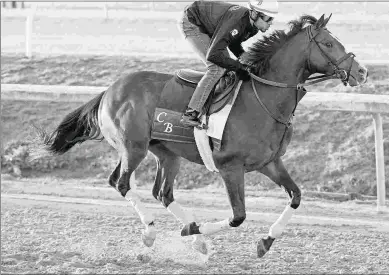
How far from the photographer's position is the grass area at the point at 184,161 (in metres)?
8.64

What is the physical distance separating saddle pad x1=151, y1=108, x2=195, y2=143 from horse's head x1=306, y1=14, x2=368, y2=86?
1.14 m

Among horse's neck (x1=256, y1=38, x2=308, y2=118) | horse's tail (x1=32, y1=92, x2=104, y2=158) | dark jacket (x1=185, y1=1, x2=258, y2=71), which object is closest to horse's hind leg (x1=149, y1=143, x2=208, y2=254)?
horse's tail (x1=32, y1=92, x2=104, y2=158)

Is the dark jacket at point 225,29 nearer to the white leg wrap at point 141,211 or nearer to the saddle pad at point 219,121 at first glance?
the saddle pad at point 219,121

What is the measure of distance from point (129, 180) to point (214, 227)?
0.96 meters

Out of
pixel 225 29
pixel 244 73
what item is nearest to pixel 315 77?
pixel 244 73

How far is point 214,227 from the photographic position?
6.62 m

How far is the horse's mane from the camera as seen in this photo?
6438mm

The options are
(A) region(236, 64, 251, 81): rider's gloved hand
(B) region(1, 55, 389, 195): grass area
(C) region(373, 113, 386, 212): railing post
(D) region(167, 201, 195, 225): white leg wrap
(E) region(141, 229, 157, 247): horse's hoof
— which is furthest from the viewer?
(B) region(1, 55, 389, 195): grass area

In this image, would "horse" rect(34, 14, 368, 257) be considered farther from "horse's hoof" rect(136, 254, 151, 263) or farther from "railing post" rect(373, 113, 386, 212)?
"railing post" rect(373, 113, 386, 212)

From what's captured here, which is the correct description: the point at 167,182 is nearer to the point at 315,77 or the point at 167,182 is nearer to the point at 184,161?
the point at 315,77

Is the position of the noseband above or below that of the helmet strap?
below

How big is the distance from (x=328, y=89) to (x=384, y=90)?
638mm

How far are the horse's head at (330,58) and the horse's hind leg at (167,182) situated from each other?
5.29ft

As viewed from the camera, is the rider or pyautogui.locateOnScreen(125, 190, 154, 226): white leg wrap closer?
the rider
